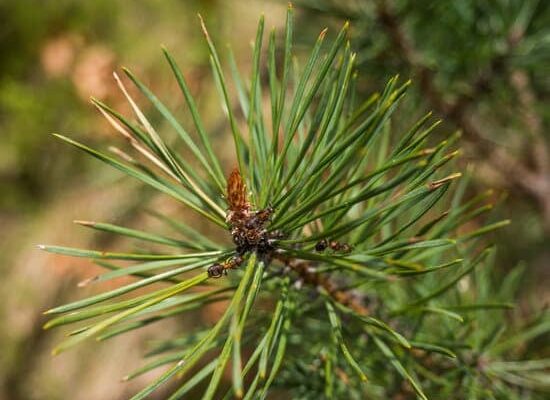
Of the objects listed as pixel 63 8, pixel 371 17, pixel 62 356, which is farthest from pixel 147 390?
pixel 63 8

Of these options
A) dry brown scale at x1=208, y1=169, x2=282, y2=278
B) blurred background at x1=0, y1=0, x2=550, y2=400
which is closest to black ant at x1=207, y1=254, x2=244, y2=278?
dry brown scale at x1=208, y1=169, x2=282, y2=278

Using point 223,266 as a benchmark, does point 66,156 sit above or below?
above

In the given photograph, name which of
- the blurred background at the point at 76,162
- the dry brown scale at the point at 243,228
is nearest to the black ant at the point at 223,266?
the dry brown scale at the point at 243,228

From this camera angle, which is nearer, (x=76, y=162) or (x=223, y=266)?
(x=223, y=266)

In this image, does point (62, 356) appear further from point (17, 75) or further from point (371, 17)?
point (371, 17)

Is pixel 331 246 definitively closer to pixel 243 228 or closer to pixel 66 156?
pixel 243 228

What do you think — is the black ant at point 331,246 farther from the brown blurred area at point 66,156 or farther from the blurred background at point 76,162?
the brown blurred area at point 66,156

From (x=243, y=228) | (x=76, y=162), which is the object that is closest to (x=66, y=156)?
(x=76, y=162)

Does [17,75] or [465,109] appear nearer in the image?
[465,109]

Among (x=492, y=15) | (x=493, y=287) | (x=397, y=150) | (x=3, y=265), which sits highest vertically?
(x=3, y=265)
